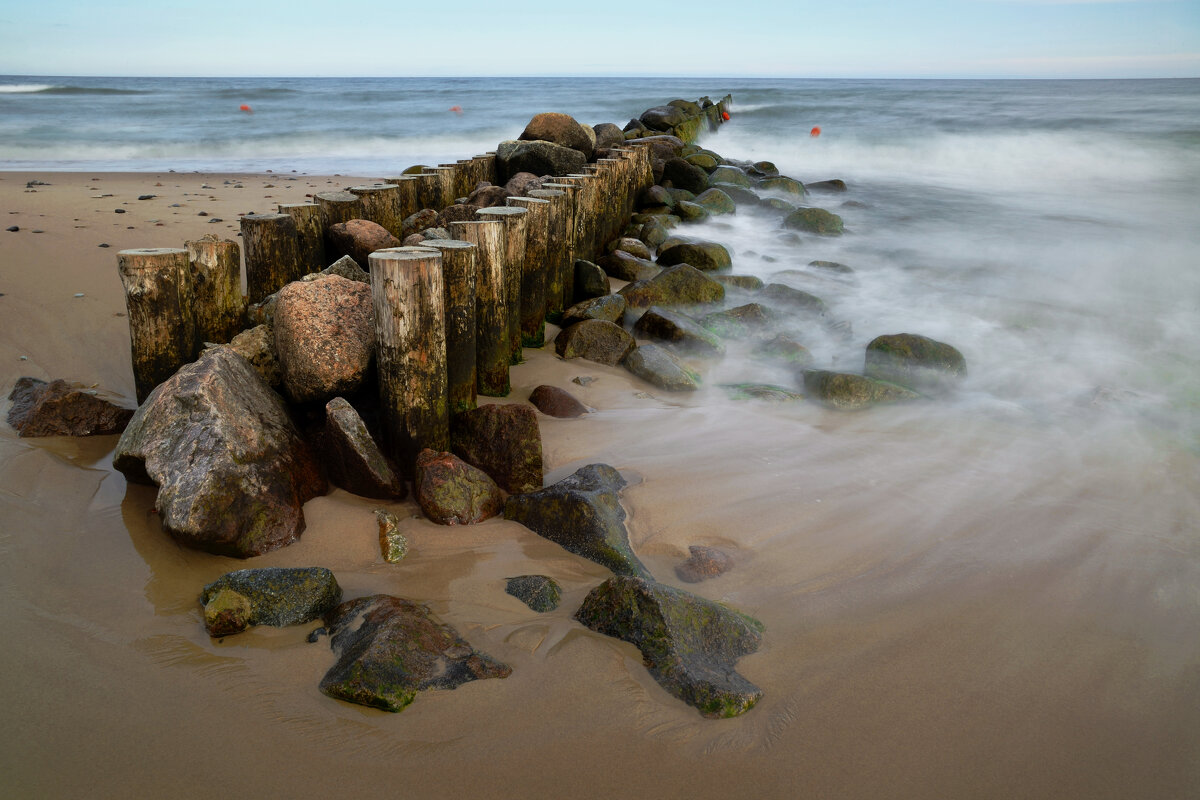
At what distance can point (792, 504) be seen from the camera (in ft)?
11.3

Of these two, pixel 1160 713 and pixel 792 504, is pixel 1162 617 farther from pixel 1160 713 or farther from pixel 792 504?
pixel 792 504

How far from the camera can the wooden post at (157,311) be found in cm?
328

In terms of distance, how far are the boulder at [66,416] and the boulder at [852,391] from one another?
3.82 metres

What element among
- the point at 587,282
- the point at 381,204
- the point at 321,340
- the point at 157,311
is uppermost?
the point at 381,204

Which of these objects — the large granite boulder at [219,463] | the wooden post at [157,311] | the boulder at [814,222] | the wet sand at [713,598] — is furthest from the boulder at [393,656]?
the boulder at [814,222]

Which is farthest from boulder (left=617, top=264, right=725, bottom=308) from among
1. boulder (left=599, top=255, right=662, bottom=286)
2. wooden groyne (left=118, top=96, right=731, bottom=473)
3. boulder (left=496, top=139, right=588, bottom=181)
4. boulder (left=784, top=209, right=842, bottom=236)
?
boulder (left=784, top=209, right=842, bottom=236)

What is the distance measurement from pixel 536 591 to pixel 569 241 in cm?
360

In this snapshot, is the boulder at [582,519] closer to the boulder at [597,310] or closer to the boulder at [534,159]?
the boulder at [597,310]

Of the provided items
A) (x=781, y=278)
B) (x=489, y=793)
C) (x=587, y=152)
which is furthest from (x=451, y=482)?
(x=587, y=152)

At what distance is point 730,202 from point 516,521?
890 centimetres

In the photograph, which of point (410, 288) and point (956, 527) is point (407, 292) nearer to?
point (410, 288)

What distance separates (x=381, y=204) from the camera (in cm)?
543

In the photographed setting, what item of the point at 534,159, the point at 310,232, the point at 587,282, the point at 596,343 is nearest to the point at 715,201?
the point at 534,159

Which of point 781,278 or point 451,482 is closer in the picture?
point 451,482
